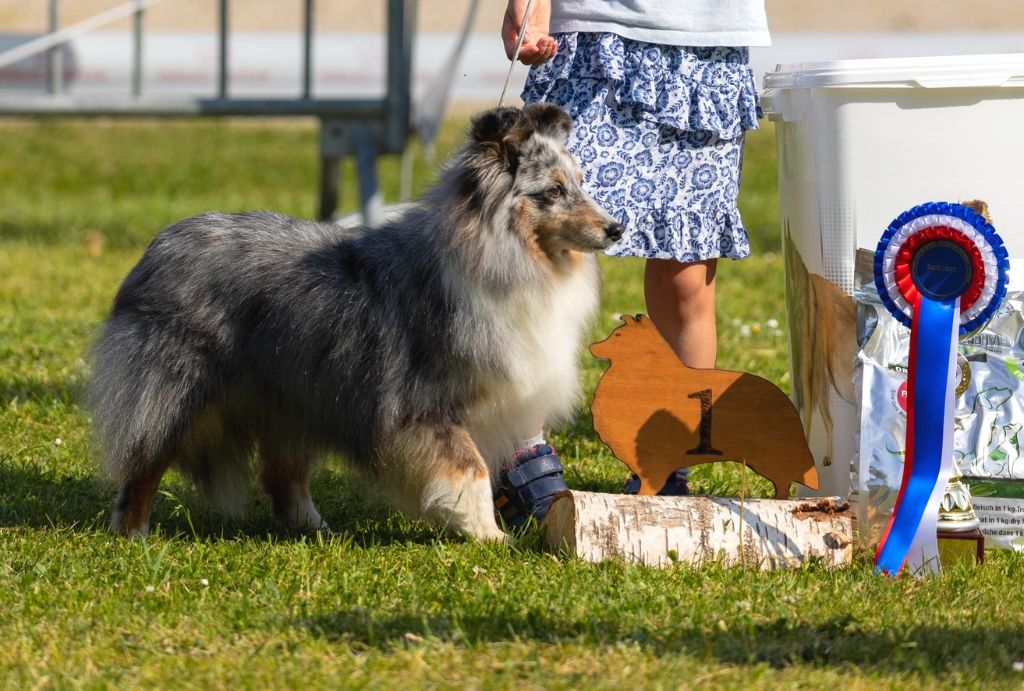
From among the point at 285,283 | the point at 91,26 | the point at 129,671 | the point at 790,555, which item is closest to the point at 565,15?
the point at 285,283

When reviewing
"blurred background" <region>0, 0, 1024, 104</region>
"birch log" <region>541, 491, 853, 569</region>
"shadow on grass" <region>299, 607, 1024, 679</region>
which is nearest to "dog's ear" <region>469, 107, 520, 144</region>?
"birch log" <region>541, 491, 853, 569</region>

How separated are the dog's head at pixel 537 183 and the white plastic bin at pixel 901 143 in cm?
58

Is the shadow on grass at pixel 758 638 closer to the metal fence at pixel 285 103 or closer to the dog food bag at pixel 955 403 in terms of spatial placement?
the dog food bag at pixel 955 403

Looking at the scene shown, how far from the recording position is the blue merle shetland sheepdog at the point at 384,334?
329cm

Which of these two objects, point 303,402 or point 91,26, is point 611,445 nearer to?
point 303,402

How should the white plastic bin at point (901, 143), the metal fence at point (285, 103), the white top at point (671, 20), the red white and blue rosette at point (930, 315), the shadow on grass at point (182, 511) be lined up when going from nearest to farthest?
the red white and blue rosette at point (930, 315) < the white plastic bin at point (901, 143) < the white top at point (671, 20) < the shadow on grass at point (182, 511) < the metal fence at point (285, 103)

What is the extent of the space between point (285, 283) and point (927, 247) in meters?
1.68

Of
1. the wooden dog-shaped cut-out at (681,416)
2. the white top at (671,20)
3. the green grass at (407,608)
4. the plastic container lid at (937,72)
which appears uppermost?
the white top at (671,20)

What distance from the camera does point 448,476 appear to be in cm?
333

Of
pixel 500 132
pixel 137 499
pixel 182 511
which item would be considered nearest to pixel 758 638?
pixel 500 132

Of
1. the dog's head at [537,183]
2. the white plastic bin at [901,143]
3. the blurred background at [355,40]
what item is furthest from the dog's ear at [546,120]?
the blurred background at [355,40]

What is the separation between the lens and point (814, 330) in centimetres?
346

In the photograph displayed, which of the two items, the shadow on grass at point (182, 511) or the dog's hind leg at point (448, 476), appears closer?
the dog's hind leg at point (448, 476)

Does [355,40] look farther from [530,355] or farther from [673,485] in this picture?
[530,355]
